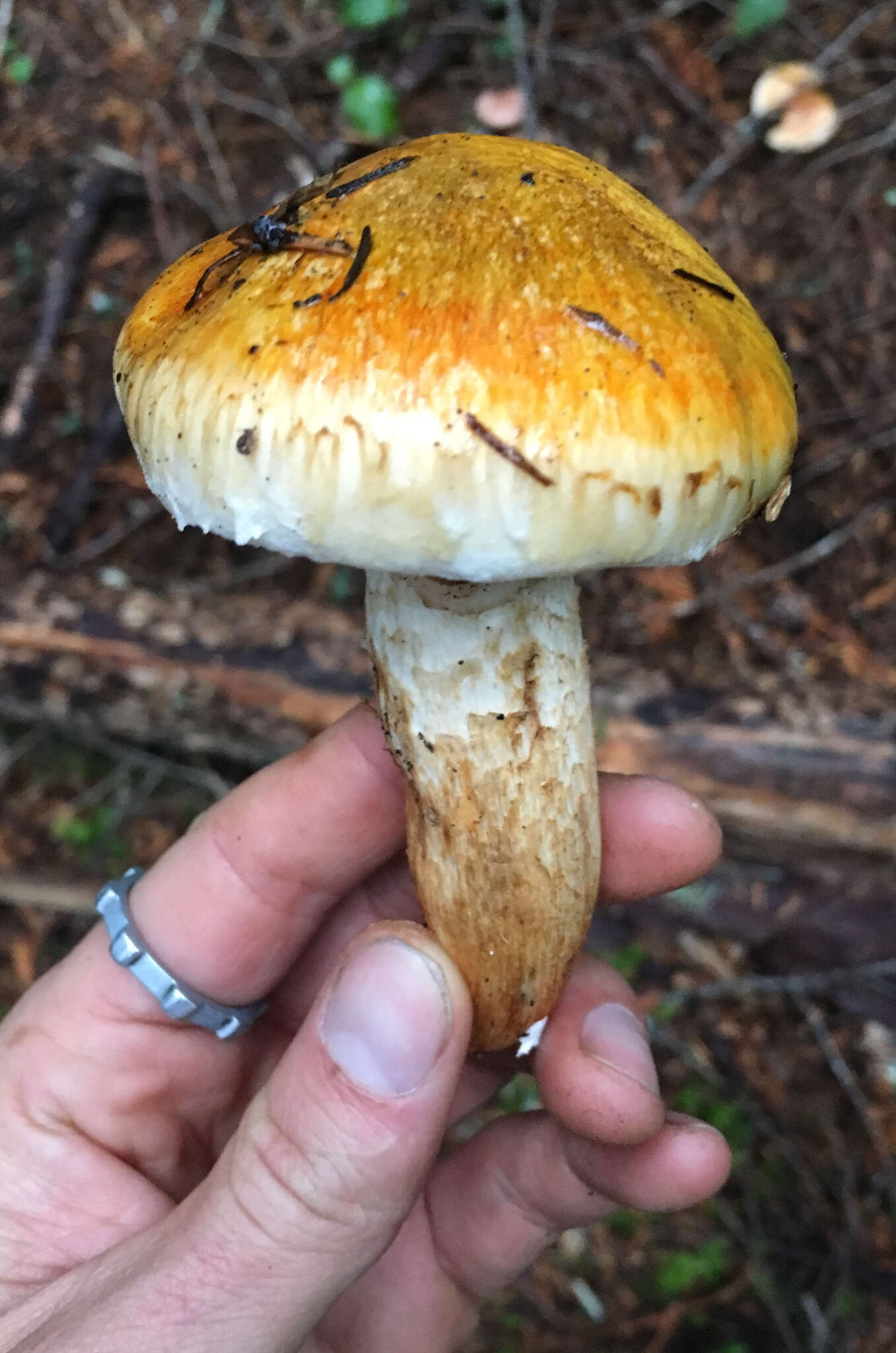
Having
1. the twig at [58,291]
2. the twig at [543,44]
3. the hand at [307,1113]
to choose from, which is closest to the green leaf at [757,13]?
the twig at [543,44]

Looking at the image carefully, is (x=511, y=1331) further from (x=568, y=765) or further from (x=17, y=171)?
(x=17, y=171)

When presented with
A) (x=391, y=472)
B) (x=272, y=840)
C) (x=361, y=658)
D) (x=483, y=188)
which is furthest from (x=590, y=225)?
(x=361, y=658)

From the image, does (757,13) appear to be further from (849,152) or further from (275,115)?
(275,115)

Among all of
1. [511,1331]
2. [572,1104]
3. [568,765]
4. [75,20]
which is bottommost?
[511,1331]

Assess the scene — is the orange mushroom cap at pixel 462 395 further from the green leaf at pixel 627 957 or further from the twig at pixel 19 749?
the twig at pixel 19 749

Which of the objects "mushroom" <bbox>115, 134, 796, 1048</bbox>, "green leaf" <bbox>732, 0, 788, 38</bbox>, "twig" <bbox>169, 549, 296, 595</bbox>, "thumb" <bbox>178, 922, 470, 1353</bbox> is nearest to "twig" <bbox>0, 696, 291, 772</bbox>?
"twig" <bbox>169, 549, 296, 595</bbox>

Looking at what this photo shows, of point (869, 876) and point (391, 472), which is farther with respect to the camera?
point (869, 876)

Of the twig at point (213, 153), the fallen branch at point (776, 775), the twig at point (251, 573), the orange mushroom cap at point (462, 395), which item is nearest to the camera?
the orange mushroom cap at point (462, 395)

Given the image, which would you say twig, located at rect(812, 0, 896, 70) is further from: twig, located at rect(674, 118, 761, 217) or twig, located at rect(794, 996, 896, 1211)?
twig, located at rect(794, 996, 896, 1211)
